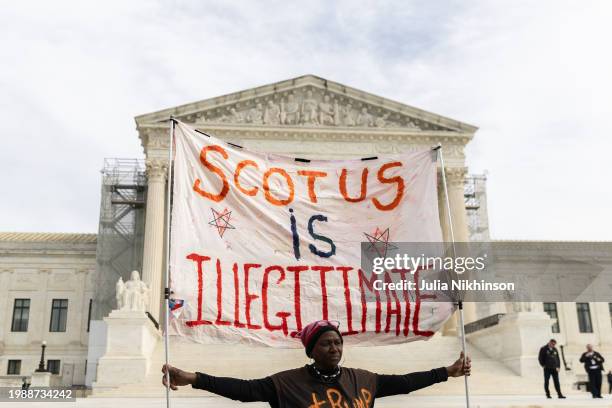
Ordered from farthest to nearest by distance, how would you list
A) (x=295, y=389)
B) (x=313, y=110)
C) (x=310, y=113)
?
(x=313, y=110) < (x=310, y=113) < (x=295, y=389)

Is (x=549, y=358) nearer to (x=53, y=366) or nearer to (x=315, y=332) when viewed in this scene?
(x=315, y=332)

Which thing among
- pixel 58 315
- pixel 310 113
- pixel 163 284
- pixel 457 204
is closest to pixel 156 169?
pixel 163 284

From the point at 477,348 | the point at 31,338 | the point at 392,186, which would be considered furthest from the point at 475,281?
the point at 392,186

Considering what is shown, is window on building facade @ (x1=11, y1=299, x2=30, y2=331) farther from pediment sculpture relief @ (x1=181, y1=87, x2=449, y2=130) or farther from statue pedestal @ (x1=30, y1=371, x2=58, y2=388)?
pediment sculpture relief @ (x1=181, y1=87, x2=449, y2=130)

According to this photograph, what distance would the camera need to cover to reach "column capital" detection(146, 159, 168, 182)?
1494 inches

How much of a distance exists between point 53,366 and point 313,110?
76.0 ft

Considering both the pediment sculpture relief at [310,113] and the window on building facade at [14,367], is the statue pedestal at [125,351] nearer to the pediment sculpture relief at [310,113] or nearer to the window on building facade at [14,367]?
the pediment sculpture relief at [310,113]

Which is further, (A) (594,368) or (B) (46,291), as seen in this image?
(B) (46,291)

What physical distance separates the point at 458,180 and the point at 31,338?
28882mm

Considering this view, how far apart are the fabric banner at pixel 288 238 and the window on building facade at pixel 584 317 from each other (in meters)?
47.0

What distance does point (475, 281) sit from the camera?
40500mm

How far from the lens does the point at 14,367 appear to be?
1763 inches

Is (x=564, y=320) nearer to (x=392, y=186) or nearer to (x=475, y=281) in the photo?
(x=475, y=281)

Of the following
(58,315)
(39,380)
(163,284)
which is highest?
(163,284)
